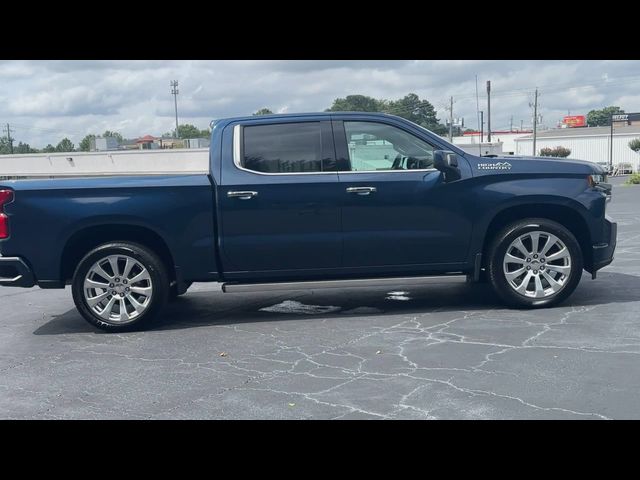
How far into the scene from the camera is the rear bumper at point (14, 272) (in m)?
7.24

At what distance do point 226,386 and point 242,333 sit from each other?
5.59 feet

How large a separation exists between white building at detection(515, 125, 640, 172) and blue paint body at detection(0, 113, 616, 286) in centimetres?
7676

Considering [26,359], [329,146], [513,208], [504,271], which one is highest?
[329,146]

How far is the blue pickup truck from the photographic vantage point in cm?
729

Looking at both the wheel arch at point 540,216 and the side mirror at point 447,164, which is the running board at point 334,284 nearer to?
the wheel arch at point 540,216

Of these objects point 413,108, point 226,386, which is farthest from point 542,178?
point 413,108

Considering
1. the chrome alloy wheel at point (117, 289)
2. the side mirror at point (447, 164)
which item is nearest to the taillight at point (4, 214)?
the chrome alloy wheel at point (117, 289)

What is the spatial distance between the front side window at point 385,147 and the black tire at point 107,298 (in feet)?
7.31

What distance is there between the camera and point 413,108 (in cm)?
5391

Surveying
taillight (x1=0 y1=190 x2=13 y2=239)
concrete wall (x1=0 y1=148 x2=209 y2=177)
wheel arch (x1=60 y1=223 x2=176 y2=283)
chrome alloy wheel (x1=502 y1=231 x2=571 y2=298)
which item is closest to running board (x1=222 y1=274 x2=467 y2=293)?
chrome alloy wheel (x1=502 y1=231 x2=571 y2=298)

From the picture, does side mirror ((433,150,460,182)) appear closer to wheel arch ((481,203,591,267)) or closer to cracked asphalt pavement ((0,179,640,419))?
wheel arch ((481,203,591,267))

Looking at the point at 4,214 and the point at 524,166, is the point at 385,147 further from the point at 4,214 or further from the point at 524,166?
the point at 4,214

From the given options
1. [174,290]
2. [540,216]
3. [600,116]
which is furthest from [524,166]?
[600,116]
